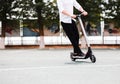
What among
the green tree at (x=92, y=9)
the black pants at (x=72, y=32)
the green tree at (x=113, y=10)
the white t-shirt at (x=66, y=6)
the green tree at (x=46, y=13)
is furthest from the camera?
the green tree at (x=113, y=10)

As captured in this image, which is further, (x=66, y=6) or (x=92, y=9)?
(x=92, y=9)

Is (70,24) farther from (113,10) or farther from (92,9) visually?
(113,10)

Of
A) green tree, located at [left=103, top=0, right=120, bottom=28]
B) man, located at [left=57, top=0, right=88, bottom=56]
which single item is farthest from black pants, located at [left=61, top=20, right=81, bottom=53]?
green tree, located at [left=103, top=0, right=120, bottom=28]

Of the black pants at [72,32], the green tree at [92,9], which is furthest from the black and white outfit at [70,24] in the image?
the green tree at [92,9]

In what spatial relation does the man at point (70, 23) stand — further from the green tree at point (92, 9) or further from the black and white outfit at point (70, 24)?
the green tree at point (92, 9)

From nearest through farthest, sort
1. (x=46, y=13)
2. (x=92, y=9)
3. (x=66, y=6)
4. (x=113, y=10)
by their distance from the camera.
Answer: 1. (x=66, y=6)
2. (x=92, y=9)
3. (x=113, y=10)
4. (x=46, y=13)

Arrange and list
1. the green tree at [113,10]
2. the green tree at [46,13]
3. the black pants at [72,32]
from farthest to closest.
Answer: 1. the green tree at [113,10]
2. the green tree at [46,13]
3. the black pants at [72,32]

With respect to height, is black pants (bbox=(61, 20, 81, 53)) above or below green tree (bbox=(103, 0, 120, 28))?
below

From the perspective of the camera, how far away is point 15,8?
3388 cm

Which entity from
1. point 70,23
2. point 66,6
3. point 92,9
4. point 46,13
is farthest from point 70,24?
point 46,13

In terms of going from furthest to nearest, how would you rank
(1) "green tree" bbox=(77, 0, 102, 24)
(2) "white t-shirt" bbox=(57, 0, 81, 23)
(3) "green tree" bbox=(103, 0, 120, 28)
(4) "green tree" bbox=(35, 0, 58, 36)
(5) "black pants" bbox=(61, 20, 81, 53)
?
(3) "green tree" bbox=(103, 0, 120, 28) < (4) "green tree" bbox=(35, 0, 58, 36) < (1) "green tree" bbox=(77, 0, 102, 24) < (5) "black pants" bbox=(61, 20, 81, 53) < (2) "white t-shirt" bbox=(57, 0, 81, 23)

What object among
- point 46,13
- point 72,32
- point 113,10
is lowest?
point 72,32

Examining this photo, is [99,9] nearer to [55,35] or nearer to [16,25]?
[16,25]

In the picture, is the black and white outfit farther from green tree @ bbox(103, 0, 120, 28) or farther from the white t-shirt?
green tree @ bbox(103, 0, 120, 28)
